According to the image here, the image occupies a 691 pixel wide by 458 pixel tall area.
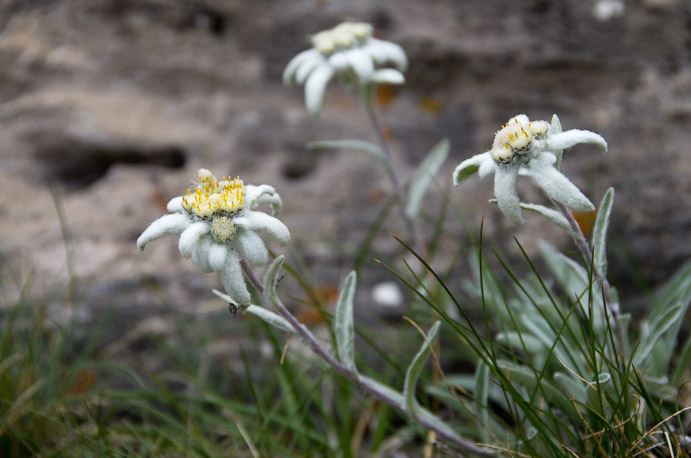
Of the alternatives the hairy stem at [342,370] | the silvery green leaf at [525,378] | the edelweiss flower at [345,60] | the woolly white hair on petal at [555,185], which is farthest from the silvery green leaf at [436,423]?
the edelweiss flower at [345,60]

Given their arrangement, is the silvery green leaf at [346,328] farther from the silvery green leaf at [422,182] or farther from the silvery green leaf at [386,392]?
the silvery green leaf at [422,182]

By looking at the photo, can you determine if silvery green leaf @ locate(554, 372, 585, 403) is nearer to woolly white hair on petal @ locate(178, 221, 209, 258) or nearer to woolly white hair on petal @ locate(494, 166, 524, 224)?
woolly white hair on petal @ locate(494, 166, 524, 224)

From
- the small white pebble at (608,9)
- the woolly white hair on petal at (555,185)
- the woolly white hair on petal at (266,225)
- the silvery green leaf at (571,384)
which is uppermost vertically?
the small white pebble at (608,9)

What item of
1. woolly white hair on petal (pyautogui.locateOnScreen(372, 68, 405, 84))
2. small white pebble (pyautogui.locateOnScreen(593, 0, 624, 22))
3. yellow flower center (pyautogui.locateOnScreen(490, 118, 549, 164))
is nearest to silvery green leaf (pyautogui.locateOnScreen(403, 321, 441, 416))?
yellow flower center (pyautogui.locateOnScreen(490, 118, 549, 164))

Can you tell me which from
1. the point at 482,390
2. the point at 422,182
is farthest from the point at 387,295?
the point at 482,390

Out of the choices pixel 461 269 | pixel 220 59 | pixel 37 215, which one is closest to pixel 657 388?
pixel 461 269

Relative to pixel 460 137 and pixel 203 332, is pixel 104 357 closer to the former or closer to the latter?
pixel 203 332
